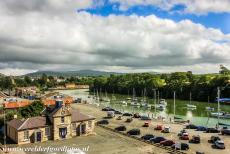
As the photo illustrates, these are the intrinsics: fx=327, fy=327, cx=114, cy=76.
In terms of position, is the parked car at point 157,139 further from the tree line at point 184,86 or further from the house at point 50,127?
the tree line at point 184,86

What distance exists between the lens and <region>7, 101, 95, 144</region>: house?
1994 inches

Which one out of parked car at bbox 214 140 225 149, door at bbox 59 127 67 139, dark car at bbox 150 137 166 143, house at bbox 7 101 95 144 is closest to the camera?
parked car at bbox 214 140 225 149

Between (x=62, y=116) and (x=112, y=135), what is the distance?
9493 millimetres

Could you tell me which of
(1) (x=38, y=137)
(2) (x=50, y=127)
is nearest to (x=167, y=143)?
(2) (x=50, y=127)

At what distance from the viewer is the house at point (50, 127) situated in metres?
50.7

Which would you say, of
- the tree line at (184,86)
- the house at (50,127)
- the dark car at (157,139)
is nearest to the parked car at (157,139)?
the dark car at (157,139)

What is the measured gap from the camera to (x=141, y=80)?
17988 cm

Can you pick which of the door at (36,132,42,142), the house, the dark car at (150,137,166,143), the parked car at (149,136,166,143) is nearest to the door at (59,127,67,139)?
the house

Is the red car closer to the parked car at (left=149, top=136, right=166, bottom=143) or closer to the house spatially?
the parked car at (left=149, top=136, right=166, bottom=143)

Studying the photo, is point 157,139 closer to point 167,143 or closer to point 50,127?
point 167,143

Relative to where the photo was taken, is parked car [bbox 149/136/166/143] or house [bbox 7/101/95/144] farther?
house [bbox 7/101/95/144]

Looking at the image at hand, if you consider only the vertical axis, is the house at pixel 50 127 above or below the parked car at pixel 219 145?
above

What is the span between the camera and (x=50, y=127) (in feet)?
174

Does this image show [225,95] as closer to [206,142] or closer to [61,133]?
[206,142]
